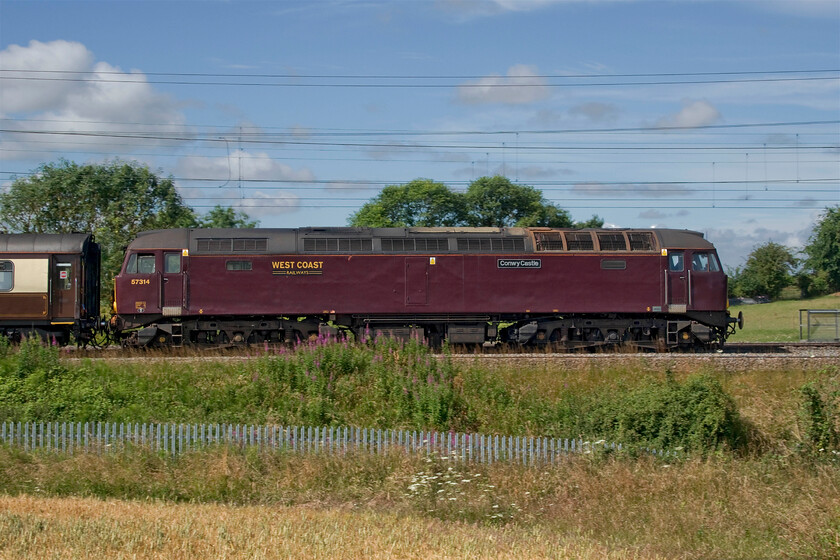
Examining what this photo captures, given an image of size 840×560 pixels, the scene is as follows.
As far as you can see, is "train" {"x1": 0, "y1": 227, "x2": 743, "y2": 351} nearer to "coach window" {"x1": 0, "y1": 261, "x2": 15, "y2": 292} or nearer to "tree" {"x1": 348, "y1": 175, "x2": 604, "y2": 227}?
"coach window" {"x1": 0, "y1": 261, "x2": 15, "y2": 292}

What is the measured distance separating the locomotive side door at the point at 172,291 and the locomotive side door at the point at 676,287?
15294 millimetres

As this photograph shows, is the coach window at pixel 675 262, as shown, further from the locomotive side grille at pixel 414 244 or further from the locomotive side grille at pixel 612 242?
the locomotive side grille at pixel 414 244

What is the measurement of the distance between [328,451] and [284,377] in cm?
394

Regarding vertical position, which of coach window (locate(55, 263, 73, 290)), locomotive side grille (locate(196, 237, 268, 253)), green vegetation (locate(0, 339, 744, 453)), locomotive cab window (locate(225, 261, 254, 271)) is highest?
locomotive side grille (locate(196, 237, 268, 253))

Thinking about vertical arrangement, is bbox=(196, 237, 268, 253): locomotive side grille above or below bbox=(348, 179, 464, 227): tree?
below

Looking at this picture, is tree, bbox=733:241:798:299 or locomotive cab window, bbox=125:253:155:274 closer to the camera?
locomotive cab window, bbox=125:253:155:274

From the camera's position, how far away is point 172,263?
24.0 meters

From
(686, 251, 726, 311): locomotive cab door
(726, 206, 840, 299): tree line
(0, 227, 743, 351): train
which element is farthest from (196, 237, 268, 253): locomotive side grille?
(726, 206, 840, 299): tree line

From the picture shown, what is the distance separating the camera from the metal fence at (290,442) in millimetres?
14578

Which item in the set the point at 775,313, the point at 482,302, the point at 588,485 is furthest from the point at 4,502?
the point at 775,313

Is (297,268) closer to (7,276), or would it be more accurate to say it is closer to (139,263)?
(139,263)

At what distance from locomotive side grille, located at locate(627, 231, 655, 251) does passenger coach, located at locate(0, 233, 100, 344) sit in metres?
17.6

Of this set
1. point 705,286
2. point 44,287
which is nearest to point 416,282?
point 705,286

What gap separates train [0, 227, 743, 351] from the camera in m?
23.8
